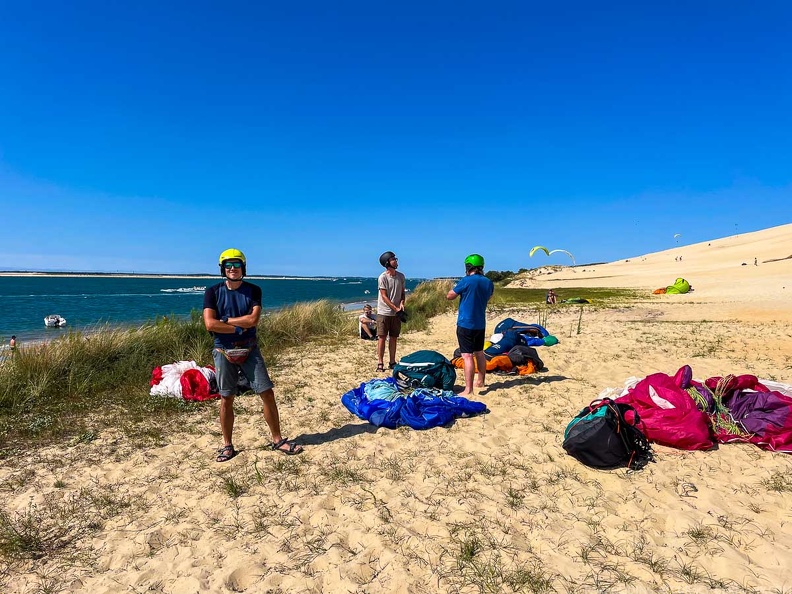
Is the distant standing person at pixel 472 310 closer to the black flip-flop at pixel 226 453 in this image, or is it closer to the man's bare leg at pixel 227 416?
the man's bare leg at pixel 227 416

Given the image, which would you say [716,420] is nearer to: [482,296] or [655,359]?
[482,296]

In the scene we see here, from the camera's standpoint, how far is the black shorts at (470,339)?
5.82 metres

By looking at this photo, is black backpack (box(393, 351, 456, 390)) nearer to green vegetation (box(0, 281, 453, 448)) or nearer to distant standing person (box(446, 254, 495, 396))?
distant standing person (box(446, 254, 495, 396))

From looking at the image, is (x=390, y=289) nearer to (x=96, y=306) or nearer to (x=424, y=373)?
(x=424, y=373)

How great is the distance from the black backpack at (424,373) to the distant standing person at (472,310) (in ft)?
1.14

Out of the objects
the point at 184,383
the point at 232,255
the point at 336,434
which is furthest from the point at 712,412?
the point at 184,383

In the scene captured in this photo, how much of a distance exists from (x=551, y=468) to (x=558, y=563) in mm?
1282

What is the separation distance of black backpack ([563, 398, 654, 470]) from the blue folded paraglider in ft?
4.57

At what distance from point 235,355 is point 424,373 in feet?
9.49

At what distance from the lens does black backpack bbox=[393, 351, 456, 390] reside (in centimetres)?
592

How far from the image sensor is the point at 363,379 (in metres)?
7.12

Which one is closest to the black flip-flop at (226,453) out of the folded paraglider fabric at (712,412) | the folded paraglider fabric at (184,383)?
the folded paraglider fabric at (184,383)

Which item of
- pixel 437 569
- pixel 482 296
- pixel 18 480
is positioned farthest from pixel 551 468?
pixel 18 480

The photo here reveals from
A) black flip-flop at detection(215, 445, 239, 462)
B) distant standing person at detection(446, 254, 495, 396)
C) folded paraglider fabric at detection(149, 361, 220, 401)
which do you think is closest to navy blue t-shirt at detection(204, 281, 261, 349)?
black flip-flop at detection(215, 445, 239, 462)
